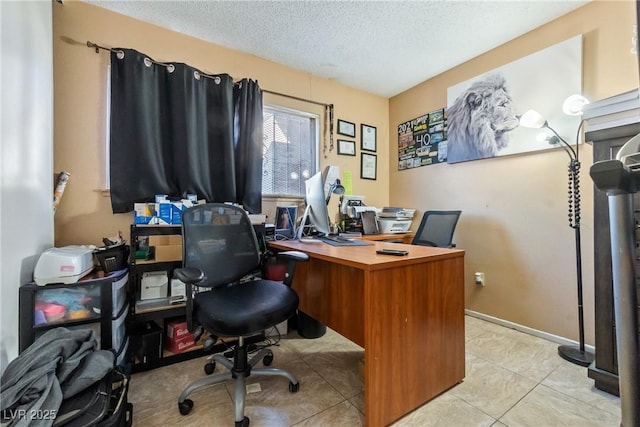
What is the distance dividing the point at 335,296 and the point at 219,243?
775 millimetres

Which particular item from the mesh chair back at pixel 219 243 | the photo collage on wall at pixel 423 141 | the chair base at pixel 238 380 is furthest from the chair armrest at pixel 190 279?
the photo collage on wall at pixel 423 141

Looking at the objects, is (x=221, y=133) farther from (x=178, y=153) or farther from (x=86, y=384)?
(x=86, y=384)

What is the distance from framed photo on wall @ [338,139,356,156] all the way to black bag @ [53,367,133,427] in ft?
8.95

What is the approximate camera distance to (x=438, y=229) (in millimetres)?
2586

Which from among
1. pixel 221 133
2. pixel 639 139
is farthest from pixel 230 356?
pixel 639 139

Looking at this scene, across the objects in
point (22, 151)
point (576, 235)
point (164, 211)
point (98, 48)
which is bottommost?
point (576, 235)

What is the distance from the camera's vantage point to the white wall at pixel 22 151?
115cm

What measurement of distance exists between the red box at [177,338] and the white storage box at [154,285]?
9.1 inches

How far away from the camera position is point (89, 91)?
1.94 m

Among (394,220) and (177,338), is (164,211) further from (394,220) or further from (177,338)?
(394,220)

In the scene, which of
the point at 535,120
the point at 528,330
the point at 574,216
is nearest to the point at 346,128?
the point at 535,120

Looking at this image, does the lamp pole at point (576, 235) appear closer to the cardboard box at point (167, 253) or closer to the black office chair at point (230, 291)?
the black office chair at point (230, 291)

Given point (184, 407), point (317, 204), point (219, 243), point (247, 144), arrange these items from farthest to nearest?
point (247, 144), point (317, 204), point (219, 243), point (184, 407)

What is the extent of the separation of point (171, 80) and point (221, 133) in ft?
1.76
